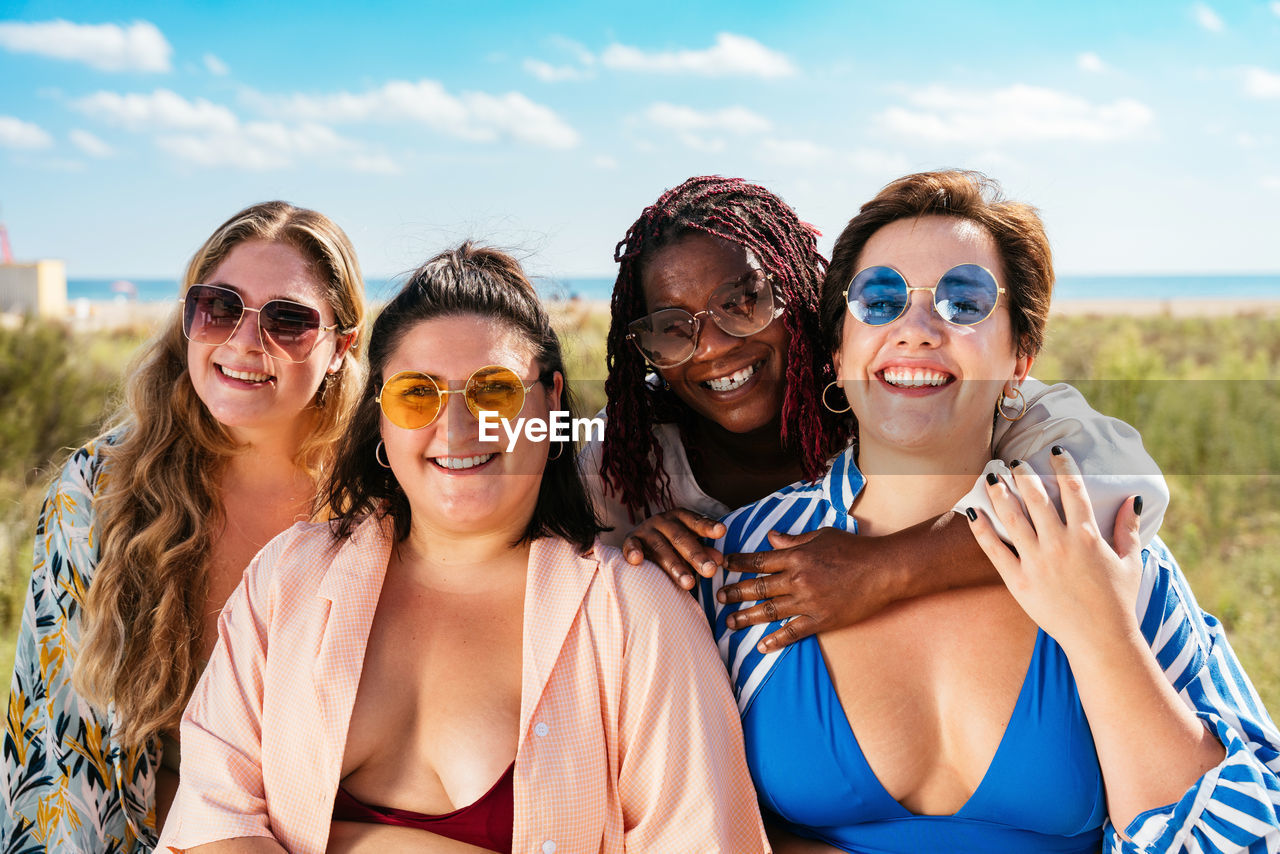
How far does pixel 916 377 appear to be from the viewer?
2.61 metres

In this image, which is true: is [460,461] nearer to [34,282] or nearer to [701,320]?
[701,320]

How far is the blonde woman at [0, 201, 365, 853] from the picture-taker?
330 cm

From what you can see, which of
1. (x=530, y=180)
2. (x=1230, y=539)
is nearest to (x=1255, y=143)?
(x=530, y=180)

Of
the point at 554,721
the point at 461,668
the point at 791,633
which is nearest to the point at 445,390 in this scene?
the point at 461,668

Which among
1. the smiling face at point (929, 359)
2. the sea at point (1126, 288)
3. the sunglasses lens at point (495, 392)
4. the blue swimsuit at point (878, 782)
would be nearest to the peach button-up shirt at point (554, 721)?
the blue swimsuit at point (878, 782)

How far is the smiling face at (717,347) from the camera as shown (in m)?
3.19

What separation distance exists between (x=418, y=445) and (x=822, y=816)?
4.72ft

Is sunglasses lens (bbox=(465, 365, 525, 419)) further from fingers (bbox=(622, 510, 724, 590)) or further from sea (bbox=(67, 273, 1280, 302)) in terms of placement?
sea (bbox=(67, 273, 1280, 302))

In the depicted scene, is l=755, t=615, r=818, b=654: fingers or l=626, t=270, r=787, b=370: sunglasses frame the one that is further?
l=626, t=270, r=787, b=370: sunglasses frame

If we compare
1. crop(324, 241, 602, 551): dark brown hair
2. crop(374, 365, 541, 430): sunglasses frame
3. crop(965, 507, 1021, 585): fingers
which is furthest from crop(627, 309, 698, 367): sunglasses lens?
crop(965, 507, 1021, 585): fingers

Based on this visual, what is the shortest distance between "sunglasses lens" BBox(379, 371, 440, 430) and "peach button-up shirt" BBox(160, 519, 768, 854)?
0.44 meters

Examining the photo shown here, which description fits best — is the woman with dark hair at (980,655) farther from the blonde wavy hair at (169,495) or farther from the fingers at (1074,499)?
the blonde wavy hair at (169,495)

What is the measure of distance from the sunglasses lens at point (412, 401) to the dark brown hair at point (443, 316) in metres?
0.16

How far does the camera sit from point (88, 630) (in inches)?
133
